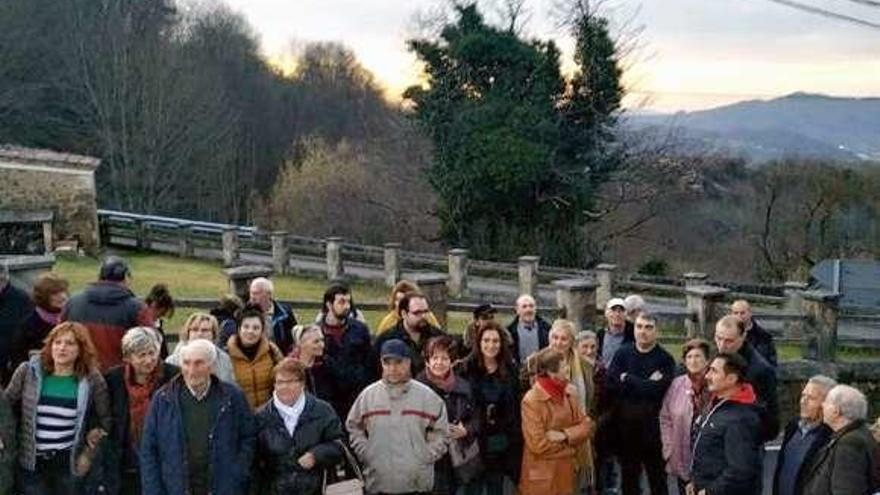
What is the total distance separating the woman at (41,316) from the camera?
6434mm

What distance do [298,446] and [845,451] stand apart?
9.50 feet

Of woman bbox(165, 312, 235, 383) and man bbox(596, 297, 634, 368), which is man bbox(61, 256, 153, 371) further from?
man bbox(596, 297, 634, 368)

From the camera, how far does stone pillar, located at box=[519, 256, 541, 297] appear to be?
18.5 metres

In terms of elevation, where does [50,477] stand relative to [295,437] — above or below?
below

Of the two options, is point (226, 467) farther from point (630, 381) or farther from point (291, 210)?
point (291, 210)

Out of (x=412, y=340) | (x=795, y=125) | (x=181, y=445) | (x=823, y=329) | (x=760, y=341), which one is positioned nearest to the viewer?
(x=181, y=445)

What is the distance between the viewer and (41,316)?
257 inches

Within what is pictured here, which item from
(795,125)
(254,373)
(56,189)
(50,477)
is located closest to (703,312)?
(254,373)

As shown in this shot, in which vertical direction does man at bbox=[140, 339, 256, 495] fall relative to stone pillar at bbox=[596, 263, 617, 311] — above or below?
above

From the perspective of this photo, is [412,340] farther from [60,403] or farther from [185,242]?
[185,242]

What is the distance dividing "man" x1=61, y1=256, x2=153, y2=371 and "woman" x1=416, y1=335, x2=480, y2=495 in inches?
75.3

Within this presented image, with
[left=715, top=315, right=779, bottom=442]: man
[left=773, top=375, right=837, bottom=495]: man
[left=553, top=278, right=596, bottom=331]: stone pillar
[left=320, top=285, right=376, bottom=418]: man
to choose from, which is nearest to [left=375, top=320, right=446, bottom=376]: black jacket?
[left=320, top=285, right=376, bottom=418]: man

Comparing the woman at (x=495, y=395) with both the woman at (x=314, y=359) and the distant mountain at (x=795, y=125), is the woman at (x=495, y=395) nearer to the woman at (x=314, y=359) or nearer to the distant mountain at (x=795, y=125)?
the woman at (x=314, y=359)

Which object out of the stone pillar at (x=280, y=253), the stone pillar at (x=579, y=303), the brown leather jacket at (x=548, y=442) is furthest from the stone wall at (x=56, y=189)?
the brown leather jacket at (x=548, y=442)
